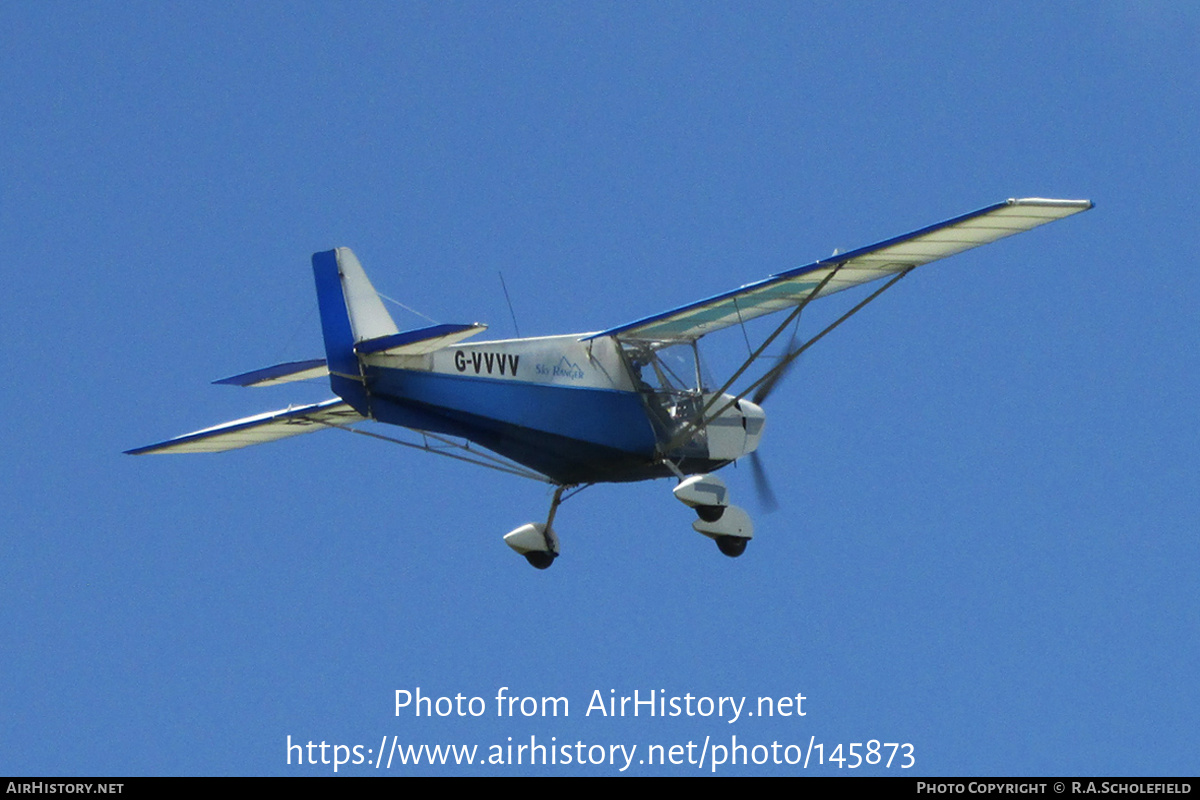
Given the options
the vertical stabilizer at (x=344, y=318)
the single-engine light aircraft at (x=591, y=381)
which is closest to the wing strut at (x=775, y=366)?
the single-engine light aircraft at (x=591, y=381)

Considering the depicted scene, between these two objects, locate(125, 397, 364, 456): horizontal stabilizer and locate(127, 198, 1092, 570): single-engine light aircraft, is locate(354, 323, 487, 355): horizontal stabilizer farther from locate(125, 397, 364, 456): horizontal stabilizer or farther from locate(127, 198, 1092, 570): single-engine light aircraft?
locate(125, 397, 364, 456): horizontal stabilizer

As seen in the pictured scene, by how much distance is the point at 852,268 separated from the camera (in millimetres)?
22219

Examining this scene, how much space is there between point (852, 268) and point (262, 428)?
336 inches

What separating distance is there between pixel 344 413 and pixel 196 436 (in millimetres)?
2413

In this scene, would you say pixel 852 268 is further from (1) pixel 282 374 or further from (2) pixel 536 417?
(1) pixel 282 374

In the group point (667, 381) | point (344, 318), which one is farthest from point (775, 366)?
point (344, 318)

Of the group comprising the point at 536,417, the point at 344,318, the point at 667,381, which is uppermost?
the point at 667,381

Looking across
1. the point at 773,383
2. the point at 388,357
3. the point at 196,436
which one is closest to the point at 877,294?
the point at 773,383

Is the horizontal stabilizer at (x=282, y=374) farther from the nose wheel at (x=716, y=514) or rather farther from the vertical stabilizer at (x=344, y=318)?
the nose wheel at (x=716, y=514)

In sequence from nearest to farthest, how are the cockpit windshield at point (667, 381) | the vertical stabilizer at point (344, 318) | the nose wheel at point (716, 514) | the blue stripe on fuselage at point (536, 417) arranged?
the vertical stabilizer at point (344, 318) → the blue stripe on fuselage at point (536, 417) → the nose wheel at point (716, 514) → the cockpit windshield at point (667, 381)

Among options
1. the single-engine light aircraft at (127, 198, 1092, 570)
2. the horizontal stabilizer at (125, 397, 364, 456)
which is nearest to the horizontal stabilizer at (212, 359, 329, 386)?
the single-engine light aircraft at (127, 198, 1092, 570)

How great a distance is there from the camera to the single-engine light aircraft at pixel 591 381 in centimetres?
2162

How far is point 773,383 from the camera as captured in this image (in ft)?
84.0

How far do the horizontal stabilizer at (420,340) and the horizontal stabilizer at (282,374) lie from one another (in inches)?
43.8
